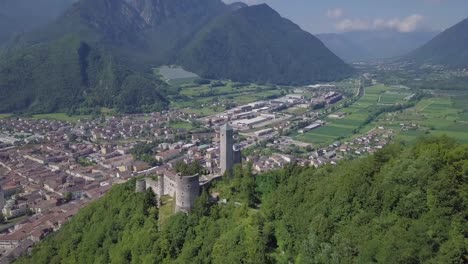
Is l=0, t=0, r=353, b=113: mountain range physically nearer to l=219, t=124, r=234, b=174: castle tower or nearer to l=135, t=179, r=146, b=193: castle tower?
l=135, t=179, r=146, b=193: castle tower

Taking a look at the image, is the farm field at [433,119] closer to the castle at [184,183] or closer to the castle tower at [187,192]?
the castle at [184,183]

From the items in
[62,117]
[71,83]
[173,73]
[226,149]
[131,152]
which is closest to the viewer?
[226,149]

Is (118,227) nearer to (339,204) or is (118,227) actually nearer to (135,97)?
(339,204)

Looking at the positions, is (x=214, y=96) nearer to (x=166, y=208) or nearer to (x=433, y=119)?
(x=433, y=119)

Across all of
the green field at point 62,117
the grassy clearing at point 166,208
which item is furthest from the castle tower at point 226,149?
the green field at point 62,117

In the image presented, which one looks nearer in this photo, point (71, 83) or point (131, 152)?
point (131, 152)

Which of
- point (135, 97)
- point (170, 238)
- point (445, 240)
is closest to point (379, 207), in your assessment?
point (445, 240)

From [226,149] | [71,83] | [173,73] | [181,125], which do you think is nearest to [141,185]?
[226,149]
